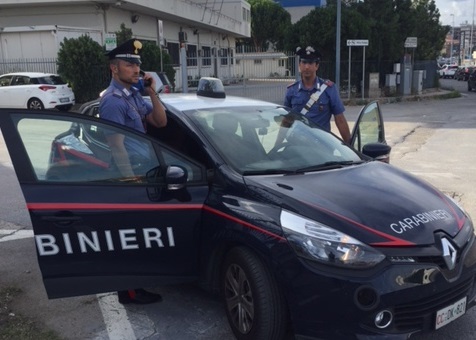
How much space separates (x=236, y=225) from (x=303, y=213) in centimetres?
42

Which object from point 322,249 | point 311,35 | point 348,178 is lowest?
point 322,249

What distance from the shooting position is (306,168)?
3520 mm

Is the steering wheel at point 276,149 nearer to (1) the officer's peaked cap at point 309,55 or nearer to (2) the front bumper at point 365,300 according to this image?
(2) the front bumper at point 365,300

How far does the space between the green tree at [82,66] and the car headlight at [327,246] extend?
59.5ft

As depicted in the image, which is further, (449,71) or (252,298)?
(449,71)

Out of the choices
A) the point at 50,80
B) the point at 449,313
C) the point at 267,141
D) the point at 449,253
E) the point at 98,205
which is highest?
the point at 50,80

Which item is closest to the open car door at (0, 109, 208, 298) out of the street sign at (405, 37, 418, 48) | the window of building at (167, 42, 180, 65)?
the street sign at (405, 37, 418, 48)

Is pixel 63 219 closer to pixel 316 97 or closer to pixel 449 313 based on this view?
pixel 449 313

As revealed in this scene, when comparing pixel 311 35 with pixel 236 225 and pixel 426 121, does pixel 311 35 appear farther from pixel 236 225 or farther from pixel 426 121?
pixel 236 225

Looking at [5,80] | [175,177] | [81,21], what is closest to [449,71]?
[81,21]

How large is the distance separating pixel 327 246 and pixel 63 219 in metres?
1.58

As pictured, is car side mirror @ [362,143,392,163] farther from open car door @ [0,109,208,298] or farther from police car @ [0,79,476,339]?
open car door @ [0,109,208,298]

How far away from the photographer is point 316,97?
5180 mm

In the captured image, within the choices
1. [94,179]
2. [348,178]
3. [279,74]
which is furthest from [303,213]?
[279,74]
